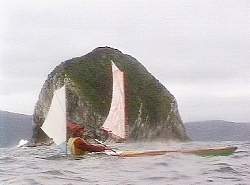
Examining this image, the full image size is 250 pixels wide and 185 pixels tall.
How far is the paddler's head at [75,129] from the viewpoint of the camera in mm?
2119

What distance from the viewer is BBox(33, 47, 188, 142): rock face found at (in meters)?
2.10

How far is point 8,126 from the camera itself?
215 cm

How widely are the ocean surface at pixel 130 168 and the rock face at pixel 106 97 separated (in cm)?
5

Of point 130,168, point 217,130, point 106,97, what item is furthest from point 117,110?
point 217,130

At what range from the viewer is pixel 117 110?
2133 mm

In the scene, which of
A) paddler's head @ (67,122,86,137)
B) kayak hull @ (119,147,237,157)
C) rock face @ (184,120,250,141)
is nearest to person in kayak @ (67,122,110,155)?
paddler's head @ (67,122,86,137)

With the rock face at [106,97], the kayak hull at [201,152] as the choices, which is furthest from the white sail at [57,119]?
the kayak hull at [201,152]

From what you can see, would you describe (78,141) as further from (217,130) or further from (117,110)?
(217,130)

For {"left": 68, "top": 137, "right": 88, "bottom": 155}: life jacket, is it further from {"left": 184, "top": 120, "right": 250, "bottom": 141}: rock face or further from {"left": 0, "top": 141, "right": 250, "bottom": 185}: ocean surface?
{"left": 184, "top": 120, "right": 250, "bottom": 141}: rock face

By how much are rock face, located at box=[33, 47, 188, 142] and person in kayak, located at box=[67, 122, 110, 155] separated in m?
0.02

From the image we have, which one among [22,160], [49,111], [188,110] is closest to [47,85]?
[49,111]

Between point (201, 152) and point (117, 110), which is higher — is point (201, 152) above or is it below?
below

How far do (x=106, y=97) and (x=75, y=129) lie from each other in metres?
0.11

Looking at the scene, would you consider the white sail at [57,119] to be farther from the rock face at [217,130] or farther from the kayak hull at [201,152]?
the rock face at [217,130]
